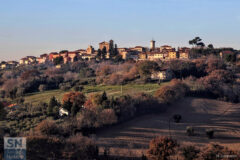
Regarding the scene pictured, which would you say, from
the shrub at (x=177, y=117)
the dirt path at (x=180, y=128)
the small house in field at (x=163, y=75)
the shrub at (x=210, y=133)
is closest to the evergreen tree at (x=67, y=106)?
the dirt path at (x=180, y=128)

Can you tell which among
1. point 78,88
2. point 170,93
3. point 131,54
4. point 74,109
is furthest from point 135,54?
point 74,109

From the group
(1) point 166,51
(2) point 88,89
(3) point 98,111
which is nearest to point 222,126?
(3) point 98,111

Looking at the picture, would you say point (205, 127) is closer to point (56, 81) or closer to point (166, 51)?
point (56, 81)

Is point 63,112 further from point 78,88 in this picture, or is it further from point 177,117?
point 78,88

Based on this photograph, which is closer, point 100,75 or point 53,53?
point 100,75

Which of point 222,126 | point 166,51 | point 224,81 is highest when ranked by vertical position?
point 166,51

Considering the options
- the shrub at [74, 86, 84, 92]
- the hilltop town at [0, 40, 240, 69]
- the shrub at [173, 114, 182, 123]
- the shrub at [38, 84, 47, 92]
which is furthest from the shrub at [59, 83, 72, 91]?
the hilltop town at [0, 40, 240, 69]
